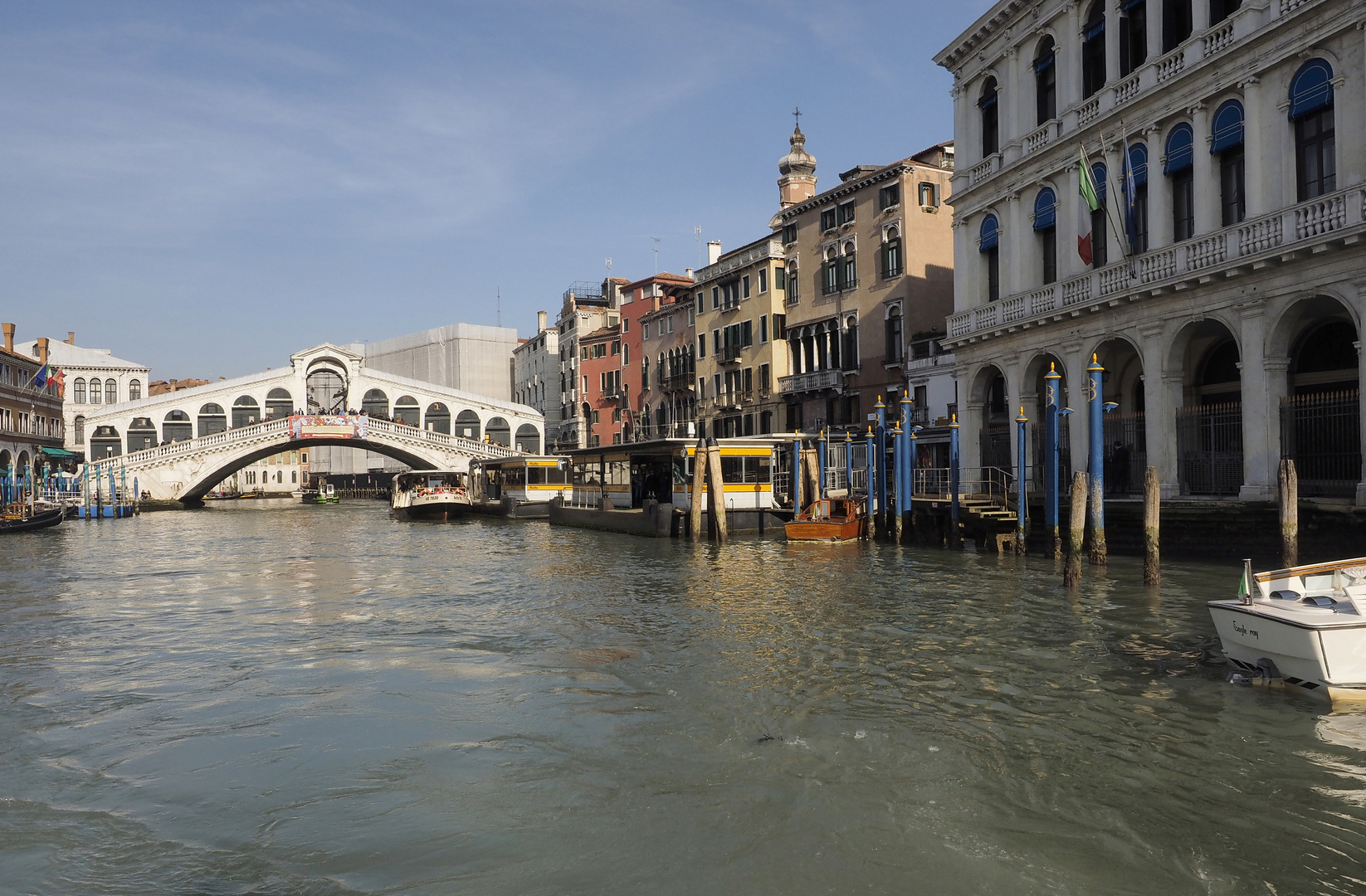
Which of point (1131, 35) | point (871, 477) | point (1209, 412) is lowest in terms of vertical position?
point (871, 477)

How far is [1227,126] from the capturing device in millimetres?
17641

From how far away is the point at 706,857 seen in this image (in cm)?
566

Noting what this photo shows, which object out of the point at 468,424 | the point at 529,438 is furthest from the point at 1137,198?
the point at 468,424

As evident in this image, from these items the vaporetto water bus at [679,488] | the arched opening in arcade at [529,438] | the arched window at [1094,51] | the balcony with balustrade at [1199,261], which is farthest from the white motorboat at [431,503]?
the arched window at [1094,51]

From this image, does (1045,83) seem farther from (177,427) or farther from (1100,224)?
(177,427)

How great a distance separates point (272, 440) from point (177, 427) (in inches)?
304

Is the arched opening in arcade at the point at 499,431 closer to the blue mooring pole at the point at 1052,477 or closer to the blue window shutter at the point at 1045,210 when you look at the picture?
the blue window shutter at the point at 1045,210

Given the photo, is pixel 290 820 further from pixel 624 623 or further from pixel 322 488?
pixel 322 488

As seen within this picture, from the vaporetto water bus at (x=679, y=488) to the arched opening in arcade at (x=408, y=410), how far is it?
1132 inches

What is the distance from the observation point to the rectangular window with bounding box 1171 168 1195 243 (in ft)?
62.2

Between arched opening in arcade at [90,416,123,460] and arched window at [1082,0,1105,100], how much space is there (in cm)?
5104

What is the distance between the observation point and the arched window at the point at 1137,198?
64.1 feet

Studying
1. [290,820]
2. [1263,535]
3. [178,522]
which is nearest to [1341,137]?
[1263,535]

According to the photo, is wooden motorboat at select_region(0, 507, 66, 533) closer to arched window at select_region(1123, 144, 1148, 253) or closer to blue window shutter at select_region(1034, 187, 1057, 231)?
blue window shutter at select_region(1034, 187, 1057, 231)
